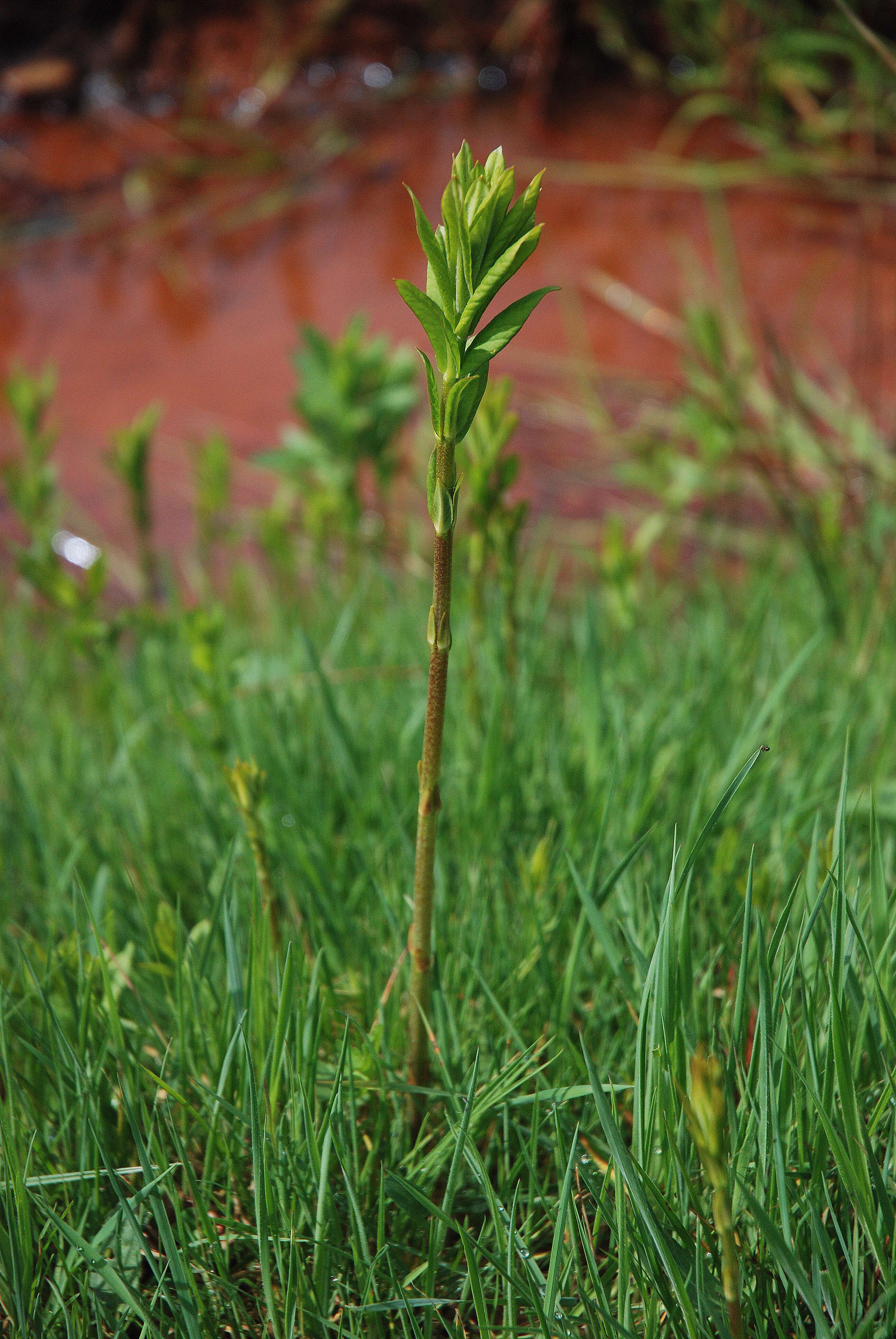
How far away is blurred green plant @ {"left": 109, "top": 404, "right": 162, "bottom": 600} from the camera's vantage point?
1.58 meters

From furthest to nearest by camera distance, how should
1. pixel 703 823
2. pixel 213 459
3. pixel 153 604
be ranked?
pixel 213 459
pixel 153 604
pixel 703 823

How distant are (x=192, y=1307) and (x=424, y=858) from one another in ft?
1.08

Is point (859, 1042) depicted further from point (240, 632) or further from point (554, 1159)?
point (240, 632)

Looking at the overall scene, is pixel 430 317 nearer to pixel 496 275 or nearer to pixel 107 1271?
pixel 496 275

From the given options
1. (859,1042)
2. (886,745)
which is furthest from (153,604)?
(859,1042)

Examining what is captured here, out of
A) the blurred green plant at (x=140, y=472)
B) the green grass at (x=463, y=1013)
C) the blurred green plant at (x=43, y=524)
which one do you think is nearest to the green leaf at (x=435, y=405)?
the green grass at (x=463, y=1013)

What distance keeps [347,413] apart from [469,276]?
3.82ft

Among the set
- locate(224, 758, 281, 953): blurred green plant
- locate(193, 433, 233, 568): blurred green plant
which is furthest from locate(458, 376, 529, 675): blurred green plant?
locate(193, 433, 233, 568): blurred green plant

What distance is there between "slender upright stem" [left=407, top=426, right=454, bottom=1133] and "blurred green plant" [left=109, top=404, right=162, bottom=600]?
3.36 ft

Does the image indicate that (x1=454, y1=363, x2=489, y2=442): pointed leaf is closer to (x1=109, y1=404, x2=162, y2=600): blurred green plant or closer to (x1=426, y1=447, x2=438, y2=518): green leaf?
(x1=426, y1=447, x2=438, y2=518): green leaf

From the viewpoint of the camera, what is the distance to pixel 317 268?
131 inches

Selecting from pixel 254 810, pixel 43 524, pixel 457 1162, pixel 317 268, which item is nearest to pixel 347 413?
pixel 43 524

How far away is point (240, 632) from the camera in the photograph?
1.82 m

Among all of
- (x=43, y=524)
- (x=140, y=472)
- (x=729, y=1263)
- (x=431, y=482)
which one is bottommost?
(x=729, y=1263)
